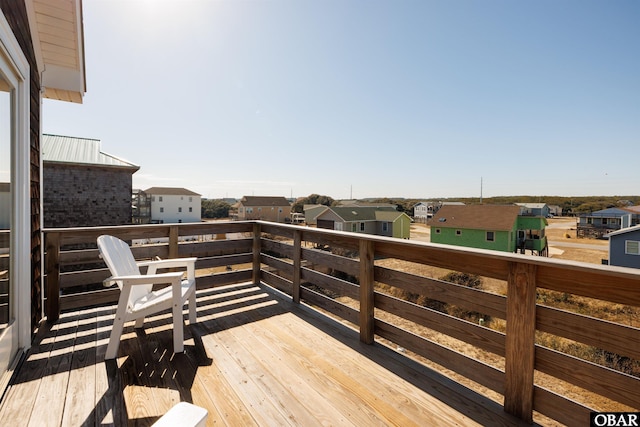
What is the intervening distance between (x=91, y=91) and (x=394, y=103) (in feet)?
29.0

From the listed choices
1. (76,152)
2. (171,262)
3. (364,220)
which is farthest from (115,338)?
(364,220)

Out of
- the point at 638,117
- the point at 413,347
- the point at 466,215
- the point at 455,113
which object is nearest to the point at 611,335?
the point at 413,347

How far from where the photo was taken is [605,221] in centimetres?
3012

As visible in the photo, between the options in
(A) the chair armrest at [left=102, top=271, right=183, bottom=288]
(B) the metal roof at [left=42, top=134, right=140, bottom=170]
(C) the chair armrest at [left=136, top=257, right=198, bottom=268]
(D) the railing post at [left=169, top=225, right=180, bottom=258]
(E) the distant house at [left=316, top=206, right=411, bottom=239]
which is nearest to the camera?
(A) the chair armrest at [left=102, top=271, right=183, bottom=288]

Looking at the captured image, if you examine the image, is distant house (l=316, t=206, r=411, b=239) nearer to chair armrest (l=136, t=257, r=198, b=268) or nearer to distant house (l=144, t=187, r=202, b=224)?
distant house (l=144, t=187, r=202, b=224)

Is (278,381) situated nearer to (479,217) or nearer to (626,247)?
(626,247)

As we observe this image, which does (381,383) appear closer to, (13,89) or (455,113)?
(13,89)

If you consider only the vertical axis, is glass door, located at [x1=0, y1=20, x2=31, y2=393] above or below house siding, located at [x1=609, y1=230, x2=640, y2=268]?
above

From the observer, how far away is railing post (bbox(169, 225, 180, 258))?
3.41m

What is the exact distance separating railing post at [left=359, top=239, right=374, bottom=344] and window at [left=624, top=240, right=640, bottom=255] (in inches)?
634

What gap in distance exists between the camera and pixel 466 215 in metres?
19.2

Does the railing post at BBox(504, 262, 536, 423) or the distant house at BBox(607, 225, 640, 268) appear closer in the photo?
the railing post at BBox(504, 262, 536, 423)

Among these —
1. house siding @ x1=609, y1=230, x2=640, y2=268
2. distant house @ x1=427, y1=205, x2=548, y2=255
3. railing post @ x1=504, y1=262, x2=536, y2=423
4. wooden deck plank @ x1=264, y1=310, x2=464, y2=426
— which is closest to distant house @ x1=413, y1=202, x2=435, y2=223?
distant house @ x1=427, y1=205, x2=548, y2=255

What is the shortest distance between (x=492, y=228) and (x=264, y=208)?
23626mm
